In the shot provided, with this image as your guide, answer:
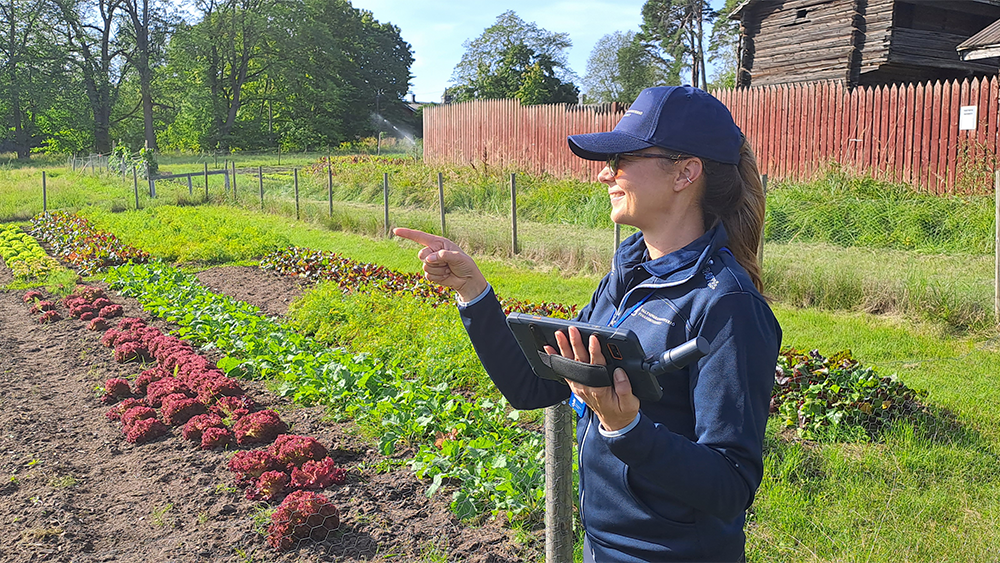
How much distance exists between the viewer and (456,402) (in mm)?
5094

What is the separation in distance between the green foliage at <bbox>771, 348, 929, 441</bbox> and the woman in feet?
11.1

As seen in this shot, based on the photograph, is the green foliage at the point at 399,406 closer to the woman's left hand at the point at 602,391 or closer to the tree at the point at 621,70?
the woman's left hand at the point at 602,391

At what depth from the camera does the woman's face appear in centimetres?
191

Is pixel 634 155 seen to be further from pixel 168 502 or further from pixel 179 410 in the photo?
pixel 179 410

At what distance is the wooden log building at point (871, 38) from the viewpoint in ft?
62.5

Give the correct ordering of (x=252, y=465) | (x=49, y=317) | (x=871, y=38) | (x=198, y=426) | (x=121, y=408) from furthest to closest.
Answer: (x=871, y=38)
(x=49, y=317)
(x=121, y=408)
(x=198, y=426)
(x=252, y=465)

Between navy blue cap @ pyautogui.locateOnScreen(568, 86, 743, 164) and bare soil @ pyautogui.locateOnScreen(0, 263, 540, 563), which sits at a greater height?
navy blue cap @ pyautogui.locateOnScreen(568, 86, 743, 164)

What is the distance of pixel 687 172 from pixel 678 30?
60.9m

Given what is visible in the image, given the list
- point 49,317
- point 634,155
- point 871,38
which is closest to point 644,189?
point 634,155

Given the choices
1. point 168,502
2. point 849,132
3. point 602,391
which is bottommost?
point 168,502

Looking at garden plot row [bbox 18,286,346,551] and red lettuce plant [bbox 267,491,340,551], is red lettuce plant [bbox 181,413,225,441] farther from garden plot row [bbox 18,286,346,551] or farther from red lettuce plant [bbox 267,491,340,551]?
red lettuce plant [bbox 267,491,340,551]

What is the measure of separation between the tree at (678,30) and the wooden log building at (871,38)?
35558mm

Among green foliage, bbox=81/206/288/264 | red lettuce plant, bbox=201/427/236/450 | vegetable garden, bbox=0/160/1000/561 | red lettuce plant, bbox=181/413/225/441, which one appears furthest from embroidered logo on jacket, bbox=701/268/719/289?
green foliage, bbox=81/206/288/264

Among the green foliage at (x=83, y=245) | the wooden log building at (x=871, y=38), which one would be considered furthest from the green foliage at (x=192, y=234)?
the wooden log building at (x=871, y=38)
